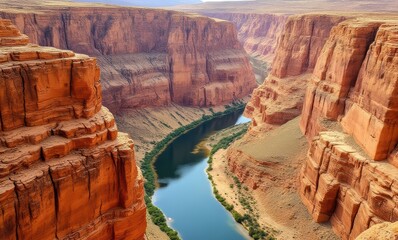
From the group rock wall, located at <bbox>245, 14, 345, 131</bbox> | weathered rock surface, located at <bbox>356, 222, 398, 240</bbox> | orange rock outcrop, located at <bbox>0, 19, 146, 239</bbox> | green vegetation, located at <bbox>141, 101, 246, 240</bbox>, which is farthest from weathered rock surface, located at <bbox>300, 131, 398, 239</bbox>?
orange rock outcrop, located at <bbox>0, 19, 146, 239</bbox>

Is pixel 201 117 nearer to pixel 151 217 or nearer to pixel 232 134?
pixel 232 134

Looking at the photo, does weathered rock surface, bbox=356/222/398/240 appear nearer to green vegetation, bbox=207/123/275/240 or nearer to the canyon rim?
the canyon rim

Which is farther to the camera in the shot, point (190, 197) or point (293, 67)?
point (293, 67)

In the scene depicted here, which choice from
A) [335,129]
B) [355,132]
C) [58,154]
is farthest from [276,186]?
[58,154]

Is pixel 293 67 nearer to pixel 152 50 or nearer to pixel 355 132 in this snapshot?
pixel 355 132

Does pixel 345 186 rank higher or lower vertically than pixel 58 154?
lower

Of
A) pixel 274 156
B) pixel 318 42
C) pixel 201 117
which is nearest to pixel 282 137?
pixel 274 156
